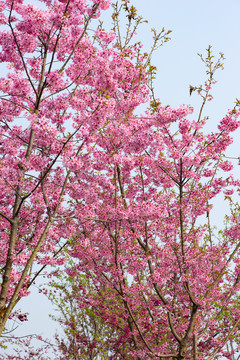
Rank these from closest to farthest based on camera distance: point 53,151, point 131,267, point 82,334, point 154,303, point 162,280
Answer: point 53,151 < point 162,280 < point 131,267 < point 154,303 < point 82,334

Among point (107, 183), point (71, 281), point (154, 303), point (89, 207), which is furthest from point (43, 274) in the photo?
point (71, 281)

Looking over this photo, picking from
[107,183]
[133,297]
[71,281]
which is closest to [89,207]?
[107,183]

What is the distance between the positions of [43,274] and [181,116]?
451 cm

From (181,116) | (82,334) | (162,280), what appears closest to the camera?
(181,116)

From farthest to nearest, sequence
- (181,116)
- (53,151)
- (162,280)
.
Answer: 1. (162,280)
2. (181,116)
3. (53,151)

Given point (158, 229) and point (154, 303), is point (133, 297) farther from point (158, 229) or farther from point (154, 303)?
point (158, 229)

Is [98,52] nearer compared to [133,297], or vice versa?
[98,52]

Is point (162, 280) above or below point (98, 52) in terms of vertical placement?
below

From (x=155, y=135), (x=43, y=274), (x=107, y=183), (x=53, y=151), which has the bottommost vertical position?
(x=43, y=274)

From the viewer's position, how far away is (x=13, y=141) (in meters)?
8.48

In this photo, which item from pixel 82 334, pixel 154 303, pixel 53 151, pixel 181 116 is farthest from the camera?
pixel 82 334

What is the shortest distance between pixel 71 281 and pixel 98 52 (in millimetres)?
9165

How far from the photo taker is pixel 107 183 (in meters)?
9.33

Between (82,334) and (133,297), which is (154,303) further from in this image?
(82,334)
